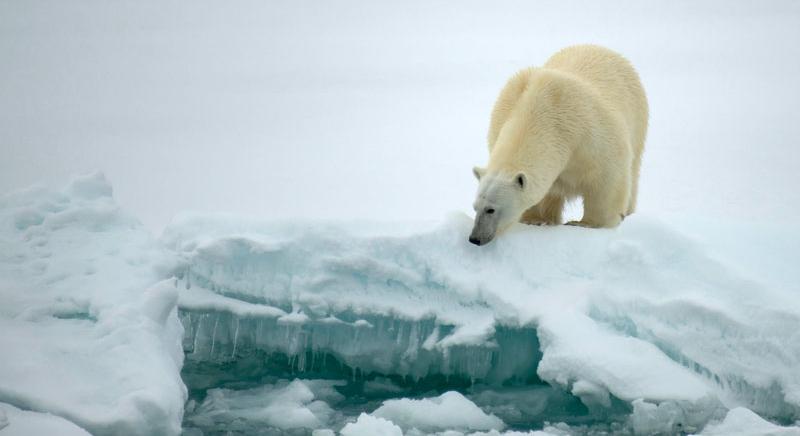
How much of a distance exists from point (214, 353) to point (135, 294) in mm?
758

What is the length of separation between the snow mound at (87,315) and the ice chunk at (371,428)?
666 millimetres

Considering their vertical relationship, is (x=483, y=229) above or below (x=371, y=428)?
above

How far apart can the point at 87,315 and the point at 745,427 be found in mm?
2634

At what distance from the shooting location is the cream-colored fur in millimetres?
4855

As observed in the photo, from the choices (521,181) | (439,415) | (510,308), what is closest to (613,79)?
(521,181)

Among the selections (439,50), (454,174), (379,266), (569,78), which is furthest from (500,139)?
(439,50)

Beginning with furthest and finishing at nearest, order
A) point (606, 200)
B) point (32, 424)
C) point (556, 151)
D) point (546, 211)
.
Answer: point (546, 211) < point (606, 200) < point (556, 151) < point (32, 424)

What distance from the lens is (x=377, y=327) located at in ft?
14.9

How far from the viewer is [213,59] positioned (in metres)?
18.8

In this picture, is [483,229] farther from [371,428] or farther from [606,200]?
[371,428]

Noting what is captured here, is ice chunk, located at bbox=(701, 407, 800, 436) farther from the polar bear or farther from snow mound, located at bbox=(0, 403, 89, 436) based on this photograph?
snow mound, located at bbox=(0, 403, 89, 436)

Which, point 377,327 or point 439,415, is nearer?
point 439,415

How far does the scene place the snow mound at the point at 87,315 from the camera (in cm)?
342

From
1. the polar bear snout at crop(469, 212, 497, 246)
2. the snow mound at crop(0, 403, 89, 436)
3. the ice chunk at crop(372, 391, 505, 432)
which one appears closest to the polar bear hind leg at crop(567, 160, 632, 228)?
the polar bear snout at crop(469, 212, 497, 246)
